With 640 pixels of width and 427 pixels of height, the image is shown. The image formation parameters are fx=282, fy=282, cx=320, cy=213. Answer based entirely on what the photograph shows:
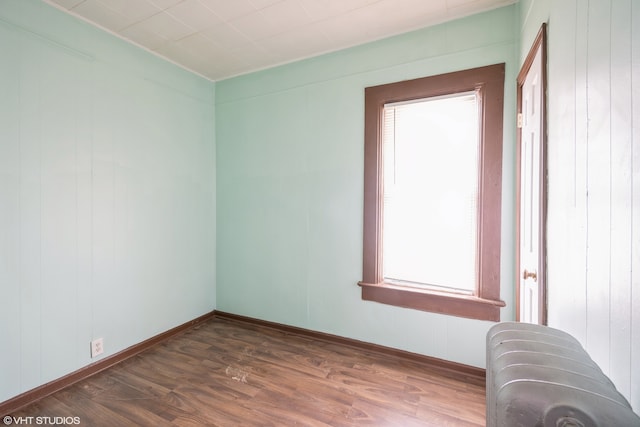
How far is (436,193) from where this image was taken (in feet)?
7.88

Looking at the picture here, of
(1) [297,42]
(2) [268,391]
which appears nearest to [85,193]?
(2) [268,391]

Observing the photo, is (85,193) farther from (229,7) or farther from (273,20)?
(273,20)

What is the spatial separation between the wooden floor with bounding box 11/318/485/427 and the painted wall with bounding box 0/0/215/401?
0.39m

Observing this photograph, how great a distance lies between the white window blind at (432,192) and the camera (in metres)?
2.30

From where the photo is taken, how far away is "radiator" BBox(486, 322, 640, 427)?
528 millimetres

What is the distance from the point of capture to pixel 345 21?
7.50 ft

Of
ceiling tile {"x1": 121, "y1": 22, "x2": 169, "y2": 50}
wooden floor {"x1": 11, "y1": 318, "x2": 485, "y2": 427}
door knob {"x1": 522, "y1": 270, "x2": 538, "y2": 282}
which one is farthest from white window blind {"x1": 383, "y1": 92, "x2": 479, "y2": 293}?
ceiling tile {"x1": 121, "y1": 22, "x2": 169, "y2": 50}

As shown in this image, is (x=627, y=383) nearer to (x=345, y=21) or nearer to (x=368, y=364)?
(x=368, y=364)

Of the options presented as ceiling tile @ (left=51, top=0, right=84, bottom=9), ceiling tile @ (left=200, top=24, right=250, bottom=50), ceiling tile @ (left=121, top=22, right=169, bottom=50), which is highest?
ceiling tile @ (left=200, top=24, right=250, bottom=50)

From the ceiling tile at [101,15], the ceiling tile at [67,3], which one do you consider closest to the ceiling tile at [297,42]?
the ceiling tile at [101,15]

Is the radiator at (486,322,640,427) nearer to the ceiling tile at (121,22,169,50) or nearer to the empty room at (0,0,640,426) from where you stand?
the empty room at (0,0,640,426)

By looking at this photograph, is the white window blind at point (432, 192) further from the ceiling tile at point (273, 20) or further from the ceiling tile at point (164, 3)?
the ceiling tile at point (164, 3)

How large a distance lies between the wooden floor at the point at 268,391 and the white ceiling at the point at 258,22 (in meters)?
2.86

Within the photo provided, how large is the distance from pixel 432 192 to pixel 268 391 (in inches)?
80.3
